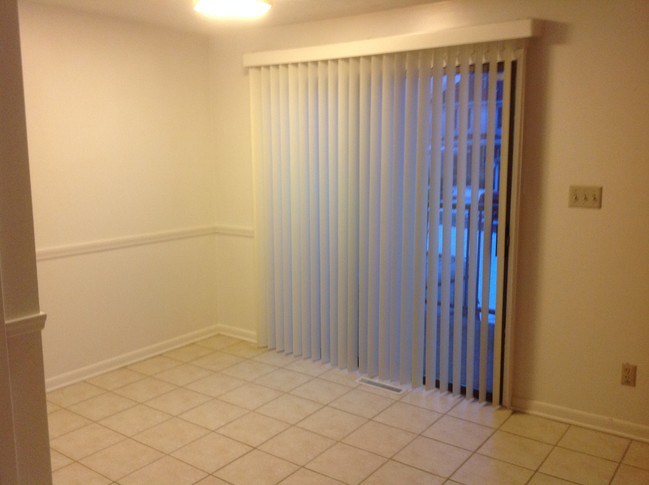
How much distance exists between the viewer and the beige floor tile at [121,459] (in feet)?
8.57

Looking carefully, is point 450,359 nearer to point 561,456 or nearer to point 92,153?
point 561,456

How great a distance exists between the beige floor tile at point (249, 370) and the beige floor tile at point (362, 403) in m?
0.62

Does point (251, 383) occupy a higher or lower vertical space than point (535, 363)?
lower

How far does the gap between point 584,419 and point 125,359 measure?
282 cm

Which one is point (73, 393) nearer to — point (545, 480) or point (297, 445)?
point (297, 445)

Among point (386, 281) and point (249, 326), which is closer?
point (386, 281)

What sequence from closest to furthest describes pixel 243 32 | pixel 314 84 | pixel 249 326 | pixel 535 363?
pixel 535 363 → pixel 314 84 → pixel 243 32 → pixel 249 326

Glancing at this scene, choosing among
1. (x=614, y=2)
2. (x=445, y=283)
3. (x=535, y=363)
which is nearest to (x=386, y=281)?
(x=445, y=283)

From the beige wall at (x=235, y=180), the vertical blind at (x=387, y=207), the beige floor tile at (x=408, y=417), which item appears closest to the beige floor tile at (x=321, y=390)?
the vertical blind at (x=387, y=207)

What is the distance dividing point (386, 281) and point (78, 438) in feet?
6.10

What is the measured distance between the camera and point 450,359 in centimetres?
336

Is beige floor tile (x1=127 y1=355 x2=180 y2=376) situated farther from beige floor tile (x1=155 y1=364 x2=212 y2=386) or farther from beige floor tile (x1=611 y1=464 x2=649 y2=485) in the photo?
beige floor tile (x1=611 y1=464 x2=649 y2=485)

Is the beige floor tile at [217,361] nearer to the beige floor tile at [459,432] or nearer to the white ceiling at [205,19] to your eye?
the beige floor tile at [459,432]

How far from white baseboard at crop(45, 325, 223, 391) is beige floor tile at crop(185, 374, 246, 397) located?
59cm
